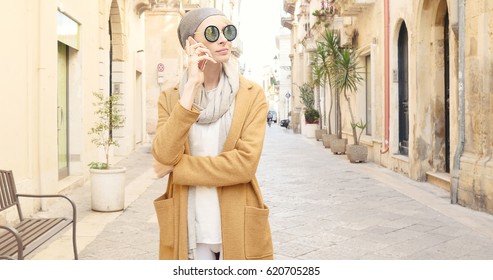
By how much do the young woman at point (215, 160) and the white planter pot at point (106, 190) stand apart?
483cm

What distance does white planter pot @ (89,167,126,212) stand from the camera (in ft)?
20.9

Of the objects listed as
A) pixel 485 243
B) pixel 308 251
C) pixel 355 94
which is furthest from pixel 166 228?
pixel 355 94

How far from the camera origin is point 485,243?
4762mm

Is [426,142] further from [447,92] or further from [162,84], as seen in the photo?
[162,84]

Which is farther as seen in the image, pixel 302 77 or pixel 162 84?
pixel 302 77

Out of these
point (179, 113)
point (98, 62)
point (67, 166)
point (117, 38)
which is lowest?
point (67, 166)

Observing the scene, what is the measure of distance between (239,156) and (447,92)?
27.0ft

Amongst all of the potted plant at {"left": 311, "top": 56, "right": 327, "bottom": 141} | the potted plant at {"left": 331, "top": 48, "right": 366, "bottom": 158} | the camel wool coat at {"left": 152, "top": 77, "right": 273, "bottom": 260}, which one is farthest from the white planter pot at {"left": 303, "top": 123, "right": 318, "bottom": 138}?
the camel wool coat at {"left": 152, "top": 77, "right": 273, "bottom": 260}

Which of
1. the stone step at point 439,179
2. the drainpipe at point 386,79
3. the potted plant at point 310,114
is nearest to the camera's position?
the stone step at point 439,179

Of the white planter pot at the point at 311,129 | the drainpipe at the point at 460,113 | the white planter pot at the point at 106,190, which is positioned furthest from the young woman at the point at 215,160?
the white planter pot at the point at 311,129

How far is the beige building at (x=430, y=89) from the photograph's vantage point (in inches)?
255

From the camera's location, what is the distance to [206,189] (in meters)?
1.73

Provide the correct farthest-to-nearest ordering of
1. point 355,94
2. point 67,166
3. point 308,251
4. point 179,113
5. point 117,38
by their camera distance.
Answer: point 355,94 → point 117,38 → point 67,166 → point 308,251 → point 179,113

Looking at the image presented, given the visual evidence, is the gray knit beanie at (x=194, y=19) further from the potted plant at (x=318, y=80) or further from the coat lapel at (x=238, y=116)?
the potted plant at (x=318, y=80)
